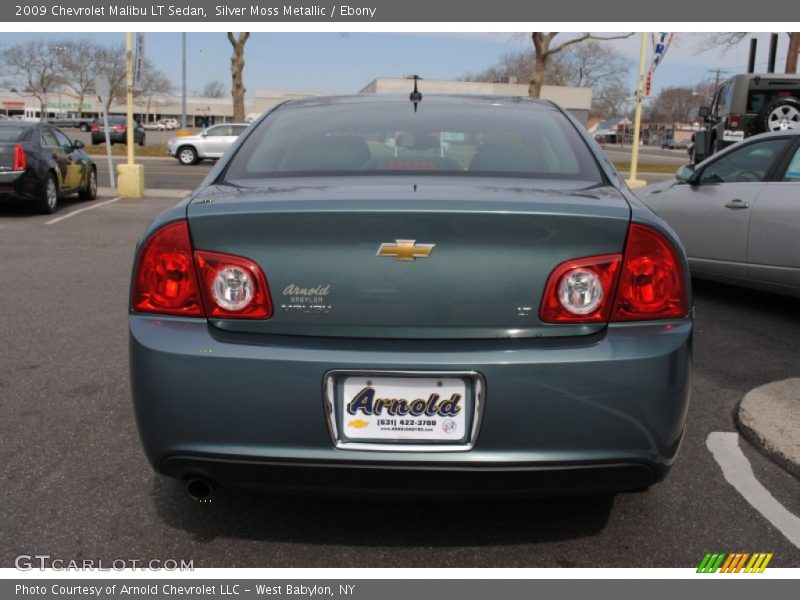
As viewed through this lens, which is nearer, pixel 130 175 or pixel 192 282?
pixel 192 282

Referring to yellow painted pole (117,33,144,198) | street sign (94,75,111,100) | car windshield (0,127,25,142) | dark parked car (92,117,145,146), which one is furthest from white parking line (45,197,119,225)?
dark parked car (92,117,145,146)

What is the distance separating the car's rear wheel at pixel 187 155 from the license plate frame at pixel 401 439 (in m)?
26.7

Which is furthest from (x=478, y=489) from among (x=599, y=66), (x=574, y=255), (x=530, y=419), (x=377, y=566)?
(x=599, y=66)

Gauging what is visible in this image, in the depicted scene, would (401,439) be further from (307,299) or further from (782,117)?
(782,117)

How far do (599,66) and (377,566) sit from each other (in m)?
81.8

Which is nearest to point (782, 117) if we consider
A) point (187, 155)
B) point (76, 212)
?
point (76, 212)

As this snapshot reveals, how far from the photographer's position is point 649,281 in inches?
93.4

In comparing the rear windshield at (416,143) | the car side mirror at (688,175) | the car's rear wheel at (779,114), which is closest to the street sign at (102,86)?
the car side mirror at (688,175)

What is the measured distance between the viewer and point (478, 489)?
7.48 ft

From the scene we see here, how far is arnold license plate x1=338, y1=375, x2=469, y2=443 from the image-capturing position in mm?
2227

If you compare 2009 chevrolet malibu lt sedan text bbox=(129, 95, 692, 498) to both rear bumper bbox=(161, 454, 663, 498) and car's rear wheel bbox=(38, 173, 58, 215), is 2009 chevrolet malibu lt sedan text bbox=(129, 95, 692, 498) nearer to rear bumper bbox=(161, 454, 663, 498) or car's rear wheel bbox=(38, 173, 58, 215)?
rear bumper bbox=(161, 454, 663, 498)

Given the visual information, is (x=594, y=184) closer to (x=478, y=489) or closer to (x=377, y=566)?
(x=478, y=489)

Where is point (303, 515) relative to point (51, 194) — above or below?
below

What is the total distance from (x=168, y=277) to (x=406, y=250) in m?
0.74
